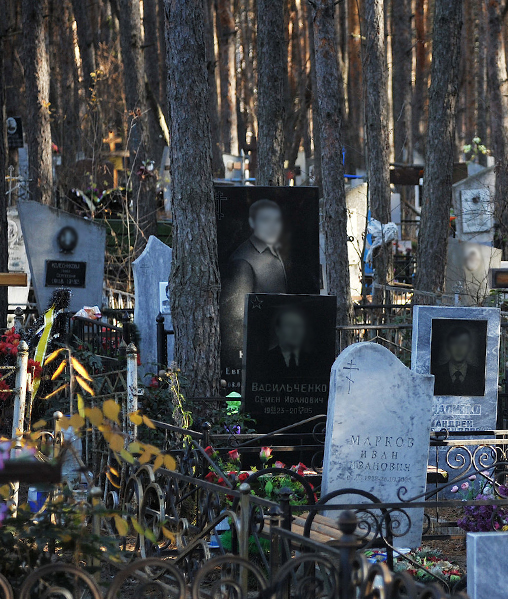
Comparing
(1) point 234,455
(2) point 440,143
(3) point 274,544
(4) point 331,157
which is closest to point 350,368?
(1) point 234,455

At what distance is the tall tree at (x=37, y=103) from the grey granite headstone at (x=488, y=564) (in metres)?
15.5

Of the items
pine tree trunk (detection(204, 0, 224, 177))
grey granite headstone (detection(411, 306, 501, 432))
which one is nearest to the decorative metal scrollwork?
grey granite headstone (detection(411, 306, 501, 432))

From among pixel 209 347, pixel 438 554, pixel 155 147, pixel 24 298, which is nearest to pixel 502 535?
pixel 438 554

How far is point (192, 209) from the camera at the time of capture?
9.34m

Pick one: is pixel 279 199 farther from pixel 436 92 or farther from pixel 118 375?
pixel 436 92

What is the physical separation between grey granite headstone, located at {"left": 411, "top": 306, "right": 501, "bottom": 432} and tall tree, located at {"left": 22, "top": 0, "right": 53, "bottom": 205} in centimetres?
1136

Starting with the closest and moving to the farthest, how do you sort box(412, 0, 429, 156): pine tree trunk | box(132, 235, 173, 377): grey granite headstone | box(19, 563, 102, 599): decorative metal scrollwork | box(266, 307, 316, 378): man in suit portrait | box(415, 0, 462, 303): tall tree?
box(19, 563, 102, 599): decorative metal scrollwork → box(266, 307, 316, 378): man in suit portrait → box(132, 235, 173, 377): grey granite headstone → box(415, 0, 462, 303): tall tree → box(412, 0, 429, 156): pine tree trunk

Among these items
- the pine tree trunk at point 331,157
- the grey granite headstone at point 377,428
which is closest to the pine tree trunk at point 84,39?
the pine tree trunk at point 331,157

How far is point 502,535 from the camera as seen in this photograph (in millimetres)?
4137

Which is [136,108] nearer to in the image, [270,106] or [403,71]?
[270,106]

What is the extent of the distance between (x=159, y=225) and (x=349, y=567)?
2163cm

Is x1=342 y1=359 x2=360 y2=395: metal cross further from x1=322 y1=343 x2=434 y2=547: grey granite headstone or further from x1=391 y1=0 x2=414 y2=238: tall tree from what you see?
x1=391 y1=0 x2=414 y2=238: tall tree

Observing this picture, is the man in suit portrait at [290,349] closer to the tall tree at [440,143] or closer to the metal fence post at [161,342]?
the metal fence post at [161,342]

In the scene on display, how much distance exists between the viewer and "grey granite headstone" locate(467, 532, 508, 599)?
13.5ft
